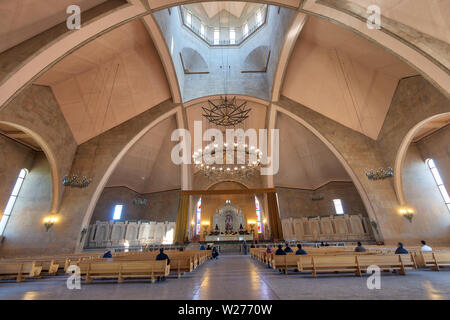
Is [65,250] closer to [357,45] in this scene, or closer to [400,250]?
[400,250]

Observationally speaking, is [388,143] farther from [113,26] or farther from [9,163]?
[9,163]

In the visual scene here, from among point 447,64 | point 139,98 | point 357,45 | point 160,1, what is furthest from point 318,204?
point 160,1

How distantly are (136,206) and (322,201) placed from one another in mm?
19002

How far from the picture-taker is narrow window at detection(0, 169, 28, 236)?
35.7 ft

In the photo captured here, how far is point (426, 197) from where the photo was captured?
436 inches

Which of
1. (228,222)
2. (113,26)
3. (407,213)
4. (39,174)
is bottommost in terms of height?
(407,213)

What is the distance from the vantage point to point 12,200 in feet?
37.0

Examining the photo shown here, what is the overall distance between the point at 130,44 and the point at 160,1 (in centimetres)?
390

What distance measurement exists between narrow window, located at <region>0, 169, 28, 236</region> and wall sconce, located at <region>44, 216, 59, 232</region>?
8.58ft

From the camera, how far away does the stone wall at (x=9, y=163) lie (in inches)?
415

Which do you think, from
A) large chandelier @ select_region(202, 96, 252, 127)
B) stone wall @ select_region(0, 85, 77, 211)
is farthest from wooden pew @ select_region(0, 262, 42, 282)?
large chandelier @ select_region(202, 96, 252, 127)

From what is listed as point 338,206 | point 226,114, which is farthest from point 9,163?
point 338,206

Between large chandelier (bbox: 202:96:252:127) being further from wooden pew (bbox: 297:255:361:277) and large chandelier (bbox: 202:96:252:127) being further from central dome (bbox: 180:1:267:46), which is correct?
wooden pew (bbox: 297:255:361:277)

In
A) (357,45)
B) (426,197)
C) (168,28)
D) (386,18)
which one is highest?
(168,28)
